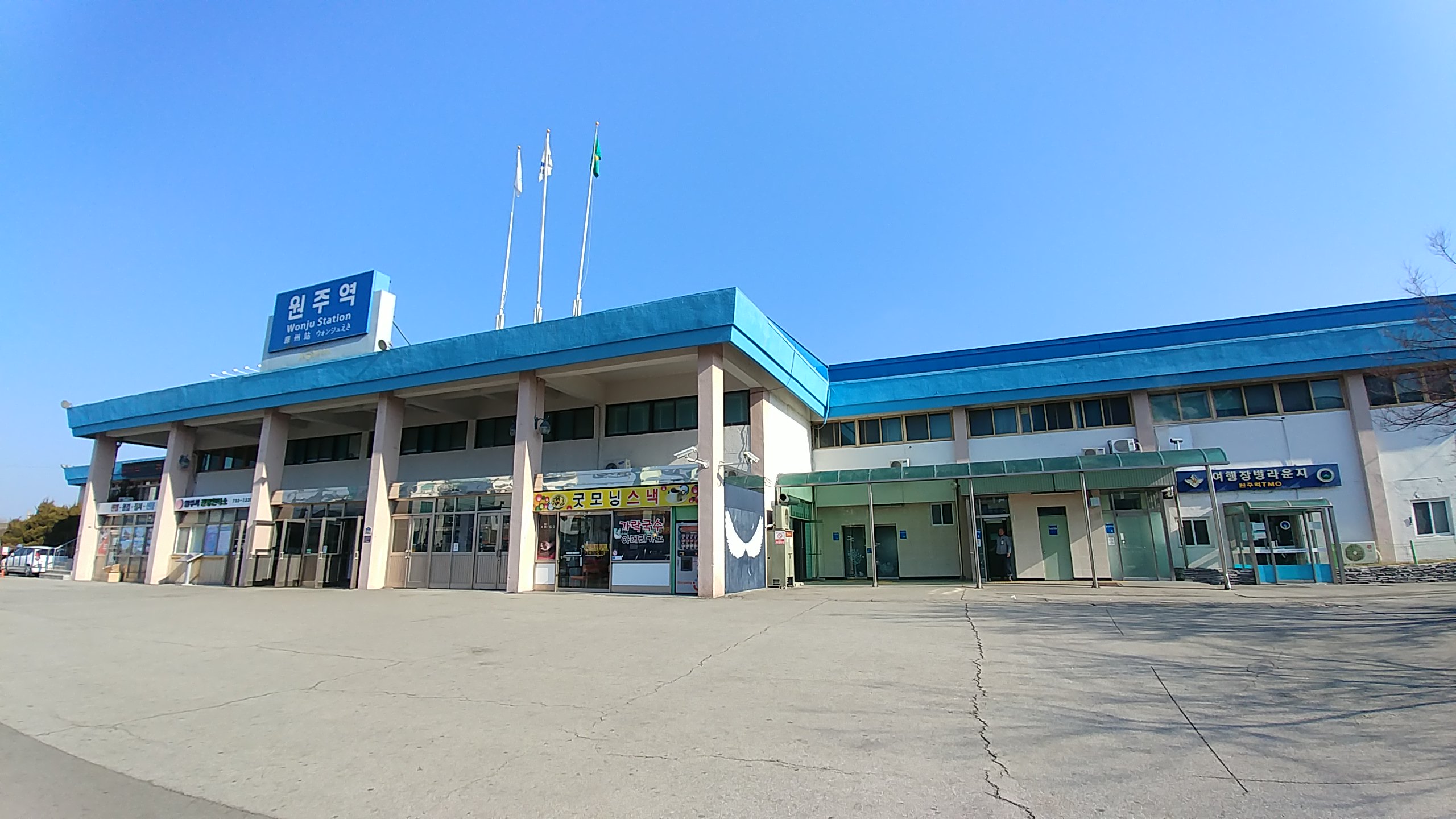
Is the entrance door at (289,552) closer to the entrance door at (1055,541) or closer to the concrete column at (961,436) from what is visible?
the concrete column at (961,436)

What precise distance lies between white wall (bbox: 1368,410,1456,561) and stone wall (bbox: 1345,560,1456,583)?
72cm

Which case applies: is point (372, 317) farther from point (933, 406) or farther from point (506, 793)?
point (506, 793)

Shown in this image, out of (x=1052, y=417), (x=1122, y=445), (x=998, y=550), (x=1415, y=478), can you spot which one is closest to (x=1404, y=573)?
(x=1415, y=478)

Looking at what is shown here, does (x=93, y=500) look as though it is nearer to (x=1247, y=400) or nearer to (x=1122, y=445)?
(x=1122, y=445)

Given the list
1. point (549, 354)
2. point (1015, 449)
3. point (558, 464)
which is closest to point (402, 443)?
point (558, 464)

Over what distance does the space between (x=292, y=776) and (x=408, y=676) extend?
3179mm

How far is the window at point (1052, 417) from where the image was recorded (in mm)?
22797

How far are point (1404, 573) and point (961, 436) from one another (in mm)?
11948

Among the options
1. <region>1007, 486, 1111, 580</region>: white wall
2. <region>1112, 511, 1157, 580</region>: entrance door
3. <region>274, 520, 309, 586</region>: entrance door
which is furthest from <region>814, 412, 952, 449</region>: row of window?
<region>274, 520, 309, 586</region>: entrance door

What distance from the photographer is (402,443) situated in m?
26.9

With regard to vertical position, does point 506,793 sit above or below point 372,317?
below

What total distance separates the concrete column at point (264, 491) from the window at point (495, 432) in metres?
7.32

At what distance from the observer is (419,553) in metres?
22.2

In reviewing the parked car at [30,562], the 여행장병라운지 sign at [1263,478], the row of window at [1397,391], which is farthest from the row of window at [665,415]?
the parked car at [30,562]
